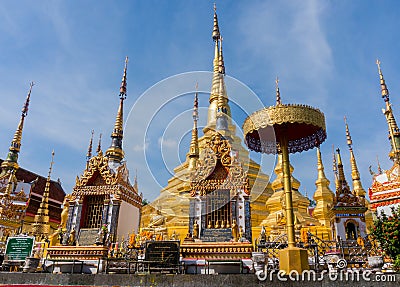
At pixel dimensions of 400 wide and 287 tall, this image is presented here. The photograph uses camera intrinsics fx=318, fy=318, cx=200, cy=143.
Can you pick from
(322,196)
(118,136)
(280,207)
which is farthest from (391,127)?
(118,136)

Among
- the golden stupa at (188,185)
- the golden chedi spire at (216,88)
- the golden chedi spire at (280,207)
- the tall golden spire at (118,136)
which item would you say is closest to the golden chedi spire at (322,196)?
→ the golden chedi spire at (280,207)

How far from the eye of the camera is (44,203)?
2489 centimetres

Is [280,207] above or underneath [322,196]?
underneath

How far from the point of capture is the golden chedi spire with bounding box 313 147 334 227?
2611 centimetres

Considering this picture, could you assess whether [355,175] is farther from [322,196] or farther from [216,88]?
[216,88]

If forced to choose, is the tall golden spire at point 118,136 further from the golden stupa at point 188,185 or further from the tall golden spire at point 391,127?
the tall golden spire at point 391,127

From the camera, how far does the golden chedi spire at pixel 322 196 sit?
26.1 meters

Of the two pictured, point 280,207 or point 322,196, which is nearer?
point 280,207

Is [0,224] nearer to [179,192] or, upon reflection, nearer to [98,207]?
[98,207]

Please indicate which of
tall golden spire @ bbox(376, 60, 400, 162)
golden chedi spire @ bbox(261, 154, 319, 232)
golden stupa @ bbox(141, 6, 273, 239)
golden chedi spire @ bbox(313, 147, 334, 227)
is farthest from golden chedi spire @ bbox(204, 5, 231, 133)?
tall golden spire @ bbox(376, 60, 400, 162)

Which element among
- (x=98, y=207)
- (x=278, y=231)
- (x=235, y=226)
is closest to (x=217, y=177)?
(x=235, y=226)

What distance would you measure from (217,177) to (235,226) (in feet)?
8.11

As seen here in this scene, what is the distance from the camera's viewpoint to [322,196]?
89.8ft

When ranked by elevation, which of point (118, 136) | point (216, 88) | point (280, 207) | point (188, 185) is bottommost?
point (280, 207)
